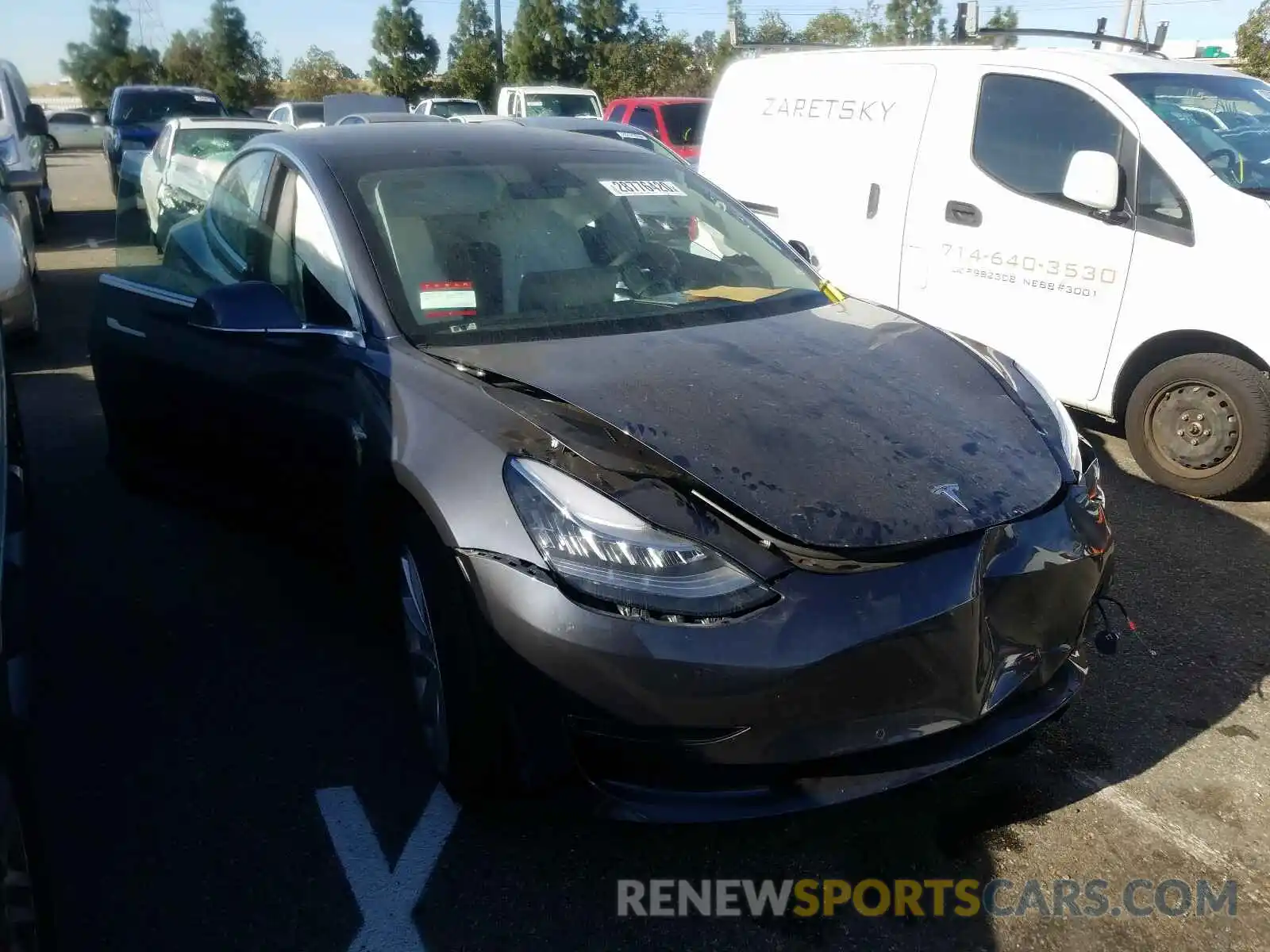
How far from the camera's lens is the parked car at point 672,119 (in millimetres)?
15859

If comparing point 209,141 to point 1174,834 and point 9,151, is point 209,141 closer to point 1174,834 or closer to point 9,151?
point 9,151

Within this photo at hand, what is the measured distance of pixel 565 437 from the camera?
2398 mm

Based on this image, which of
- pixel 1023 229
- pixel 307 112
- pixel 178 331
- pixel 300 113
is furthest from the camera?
pixel 307 112

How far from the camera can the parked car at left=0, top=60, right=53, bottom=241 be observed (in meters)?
11.2

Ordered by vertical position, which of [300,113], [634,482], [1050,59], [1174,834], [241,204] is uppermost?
[1050,59]

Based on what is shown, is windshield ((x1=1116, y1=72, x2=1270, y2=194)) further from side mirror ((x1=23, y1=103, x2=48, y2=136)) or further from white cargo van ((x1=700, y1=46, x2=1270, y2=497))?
side mirror ((x1=23, y1=103, x2=48, y2=136))

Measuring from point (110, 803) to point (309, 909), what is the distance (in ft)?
2.31

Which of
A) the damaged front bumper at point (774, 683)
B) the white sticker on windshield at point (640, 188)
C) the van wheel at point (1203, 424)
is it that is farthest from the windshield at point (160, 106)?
the damaged front bumper at point (774, 683)

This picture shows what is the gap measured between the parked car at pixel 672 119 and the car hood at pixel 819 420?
13.3m

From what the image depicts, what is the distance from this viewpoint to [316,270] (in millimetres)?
3215

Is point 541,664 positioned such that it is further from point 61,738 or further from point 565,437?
point 61,738

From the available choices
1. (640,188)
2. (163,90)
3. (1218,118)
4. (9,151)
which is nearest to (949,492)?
(640,188)

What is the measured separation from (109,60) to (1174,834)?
54.8 m

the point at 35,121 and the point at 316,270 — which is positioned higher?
the point at 316,270
